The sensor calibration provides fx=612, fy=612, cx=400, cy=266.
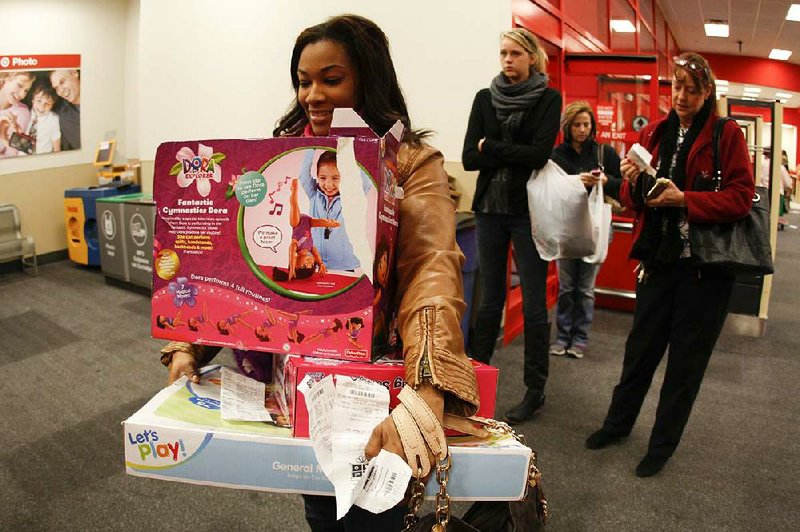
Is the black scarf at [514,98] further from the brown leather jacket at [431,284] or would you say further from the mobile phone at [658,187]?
the brown leather jacket at [431,284]

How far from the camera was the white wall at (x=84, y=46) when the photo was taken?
564cm

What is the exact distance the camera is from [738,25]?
1116cm

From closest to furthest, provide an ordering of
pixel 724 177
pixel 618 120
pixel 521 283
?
pixel 724 177
pixel 521 283
pixel 618 120

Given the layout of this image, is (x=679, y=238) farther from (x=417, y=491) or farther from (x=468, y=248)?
(x=417, y=491)

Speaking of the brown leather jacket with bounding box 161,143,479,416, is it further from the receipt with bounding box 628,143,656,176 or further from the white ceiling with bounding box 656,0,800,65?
the white ceiling with bounding box 656,0,800,65

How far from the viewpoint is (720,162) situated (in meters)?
2.07

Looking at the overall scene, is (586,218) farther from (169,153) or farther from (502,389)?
(169,153)

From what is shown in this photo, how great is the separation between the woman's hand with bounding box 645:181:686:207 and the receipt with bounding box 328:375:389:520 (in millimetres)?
1608

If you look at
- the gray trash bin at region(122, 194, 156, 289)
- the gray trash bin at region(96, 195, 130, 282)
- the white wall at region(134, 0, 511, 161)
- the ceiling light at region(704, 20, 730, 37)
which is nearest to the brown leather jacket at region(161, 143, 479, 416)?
the white wall at region(134, 0, 511, 161)

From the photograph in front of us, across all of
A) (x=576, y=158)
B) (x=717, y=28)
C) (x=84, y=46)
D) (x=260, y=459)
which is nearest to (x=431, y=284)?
(x=260, y=459)

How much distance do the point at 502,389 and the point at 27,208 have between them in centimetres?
507

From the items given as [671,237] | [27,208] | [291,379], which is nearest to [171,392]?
[291,379]

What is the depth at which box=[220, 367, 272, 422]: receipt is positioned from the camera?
0.91m

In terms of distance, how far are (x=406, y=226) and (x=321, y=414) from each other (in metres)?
0.32
